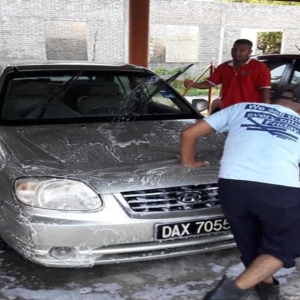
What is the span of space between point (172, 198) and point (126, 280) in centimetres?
63

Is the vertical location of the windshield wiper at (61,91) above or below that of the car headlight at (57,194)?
above

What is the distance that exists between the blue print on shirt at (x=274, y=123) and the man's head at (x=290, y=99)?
7cm

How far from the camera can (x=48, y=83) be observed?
3613 mm

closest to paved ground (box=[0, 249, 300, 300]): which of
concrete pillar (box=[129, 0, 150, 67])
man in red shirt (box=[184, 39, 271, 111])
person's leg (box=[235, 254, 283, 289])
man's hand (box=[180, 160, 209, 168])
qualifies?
person's leg (box=[235, 254, 283, 289])

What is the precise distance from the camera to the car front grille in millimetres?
2453

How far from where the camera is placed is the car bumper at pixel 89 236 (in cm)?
235

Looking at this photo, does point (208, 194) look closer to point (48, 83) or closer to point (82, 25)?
point (48, 83)

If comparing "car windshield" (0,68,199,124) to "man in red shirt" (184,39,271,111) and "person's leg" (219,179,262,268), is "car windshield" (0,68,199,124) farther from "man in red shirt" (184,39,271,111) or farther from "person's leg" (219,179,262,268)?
"person's leg" (219,179,262,268)

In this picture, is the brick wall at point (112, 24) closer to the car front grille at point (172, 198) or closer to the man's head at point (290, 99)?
the car front grille at point (172, 198)

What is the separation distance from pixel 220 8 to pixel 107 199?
17.0m

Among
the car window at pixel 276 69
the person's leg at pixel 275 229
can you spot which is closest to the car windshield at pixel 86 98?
the person's leg at pixel 275 229

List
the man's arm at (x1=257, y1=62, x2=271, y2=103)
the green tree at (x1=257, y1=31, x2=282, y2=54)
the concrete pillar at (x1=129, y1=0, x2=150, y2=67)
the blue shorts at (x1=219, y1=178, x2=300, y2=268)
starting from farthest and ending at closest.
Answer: the green tree at (x1=257, y1=31, x2=282, y2=54)
the concrete pillar at (x1=129, y1=0, x2=150, y2=67)
the man's arm at (x1=257, y1=62, x2=271, y2=103)
the blue shorts at (x1=219, y1=178, x2=300, y2=268)

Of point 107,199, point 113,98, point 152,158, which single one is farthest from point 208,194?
point 113,98

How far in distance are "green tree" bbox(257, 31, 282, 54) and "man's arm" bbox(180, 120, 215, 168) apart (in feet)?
59.6
